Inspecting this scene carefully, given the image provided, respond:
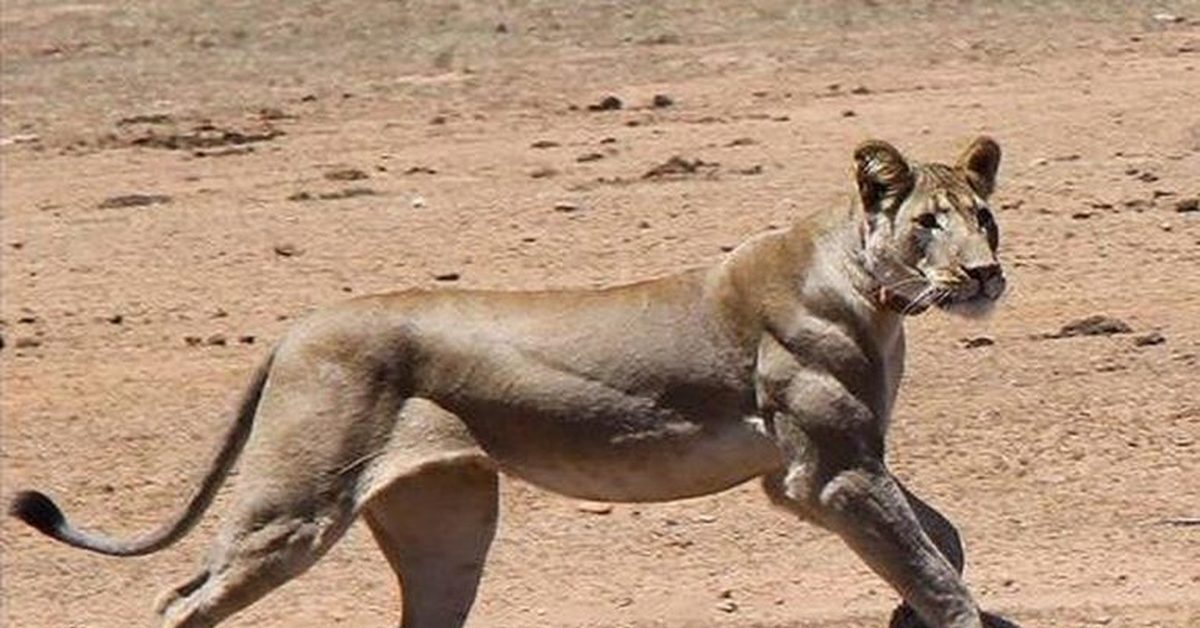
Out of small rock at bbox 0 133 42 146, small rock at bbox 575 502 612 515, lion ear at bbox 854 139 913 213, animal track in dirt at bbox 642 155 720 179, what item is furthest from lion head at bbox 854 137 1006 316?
small rock at bbox 0 133 42 146

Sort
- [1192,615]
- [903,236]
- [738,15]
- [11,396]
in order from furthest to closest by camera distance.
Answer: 1. [738,15]
2. [11,396]
3. [1192,615]
4. [903,236]

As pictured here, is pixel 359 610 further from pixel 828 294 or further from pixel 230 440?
pixel 828 294

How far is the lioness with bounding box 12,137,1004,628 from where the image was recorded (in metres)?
7.56

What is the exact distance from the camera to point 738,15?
21.3 meters

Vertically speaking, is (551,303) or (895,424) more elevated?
(551,303)

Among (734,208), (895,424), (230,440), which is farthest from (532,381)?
(734,208)

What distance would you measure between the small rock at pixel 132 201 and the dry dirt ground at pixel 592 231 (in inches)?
2.5

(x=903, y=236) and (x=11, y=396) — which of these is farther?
(x=11, y=396)

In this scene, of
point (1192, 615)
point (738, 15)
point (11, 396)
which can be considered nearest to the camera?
point (1192, 615)

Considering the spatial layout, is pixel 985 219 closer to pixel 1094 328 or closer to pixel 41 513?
pixel 41 513

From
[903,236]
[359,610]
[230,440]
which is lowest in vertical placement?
[359,610]

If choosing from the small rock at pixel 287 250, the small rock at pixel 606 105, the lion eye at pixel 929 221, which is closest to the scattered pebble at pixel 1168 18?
the small rock at pixel 606 105

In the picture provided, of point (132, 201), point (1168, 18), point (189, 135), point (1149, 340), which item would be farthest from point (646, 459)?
point (1168, 18)

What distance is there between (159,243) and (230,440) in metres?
7.15
